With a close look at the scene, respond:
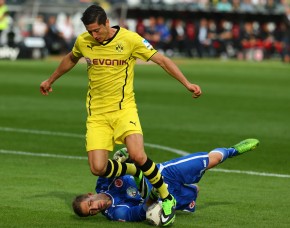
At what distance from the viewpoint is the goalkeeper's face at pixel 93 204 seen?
Result: 9602 millimetres

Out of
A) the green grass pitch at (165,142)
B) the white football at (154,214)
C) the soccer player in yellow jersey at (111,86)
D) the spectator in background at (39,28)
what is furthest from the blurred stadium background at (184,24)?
the white football at (154,214)

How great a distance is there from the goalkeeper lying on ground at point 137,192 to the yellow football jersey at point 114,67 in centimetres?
68

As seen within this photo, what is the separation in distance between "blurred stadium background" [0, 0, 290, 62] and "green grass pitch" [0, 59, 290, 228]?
620 inches

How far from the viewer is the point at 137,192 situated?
33.3 ft

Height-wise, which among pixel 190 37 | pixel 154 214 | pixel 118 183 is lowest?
pixel 190 37

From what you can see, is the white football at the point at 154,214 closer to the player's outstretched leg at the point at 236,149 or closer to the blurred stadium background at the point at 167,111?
the blurred stadium background at the point at 167,111

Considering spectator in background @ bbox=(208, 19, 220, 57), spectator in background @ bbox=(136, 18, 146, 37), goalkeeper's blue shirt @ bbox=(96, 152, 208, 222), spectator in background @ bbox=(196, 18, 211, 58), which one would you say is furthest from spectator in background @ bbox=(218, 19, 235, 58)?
goalkeeper's blue shirt @ bbox=(96, 152, 208, 222)

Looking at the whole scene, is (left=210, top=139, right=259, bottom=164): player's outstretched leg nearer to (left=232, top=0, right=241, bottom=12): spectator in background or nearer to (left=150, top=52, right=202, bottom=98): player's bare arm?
(left=150, top=52, right=202, bottom=98): player's bare arm

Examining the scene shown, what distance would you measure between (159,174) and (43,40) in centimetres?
3612

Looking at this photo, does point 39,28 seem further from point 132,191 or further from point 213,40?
point 132,191

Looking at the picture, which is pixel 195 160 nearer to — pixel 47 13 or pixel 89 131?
pixel 89 131

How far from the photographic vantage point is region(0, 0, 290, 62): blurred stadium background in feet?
160

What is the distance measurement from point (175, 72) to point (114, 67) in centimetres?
67

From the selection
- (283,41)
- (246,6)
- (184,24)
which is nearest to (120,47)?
(283,41)
